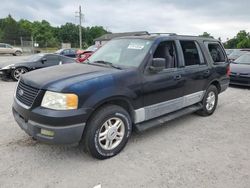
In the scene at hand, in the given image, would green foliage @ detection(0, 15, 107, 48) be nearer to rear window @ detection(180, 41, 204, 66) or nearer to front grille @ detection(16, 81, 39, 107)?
rear window @ detection(180, 41, 204, 66)

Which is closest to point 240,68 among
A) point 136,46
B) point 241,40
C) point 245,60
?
point 245,60

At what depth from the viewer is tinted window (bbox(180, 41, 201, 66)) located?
456 cm

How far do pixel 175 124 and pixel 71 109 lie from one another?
2.70 meters

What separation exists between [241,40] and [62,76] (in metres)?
47.3

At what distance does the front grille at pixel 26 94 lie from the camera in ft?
10.0

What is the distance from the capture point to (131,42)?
165 inches

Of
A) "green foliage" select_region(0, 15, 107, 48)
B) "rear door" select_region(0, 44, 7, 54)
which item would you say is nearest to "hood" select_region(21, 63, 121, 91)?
"rear door" select_region(0, 44, 7, 54)

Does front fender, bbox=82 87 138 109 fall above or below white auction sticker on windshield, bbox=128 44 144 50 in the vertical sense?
below

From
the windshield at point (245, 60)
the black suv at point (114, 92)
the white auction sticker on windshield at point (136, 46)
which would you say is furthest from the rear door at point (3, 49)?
the white auction sticker on windshield at point (136, 46)

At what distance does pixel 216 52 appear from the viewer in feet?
18.6

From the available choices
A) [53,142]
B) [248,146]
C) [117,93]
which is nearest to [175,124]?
[248,146]

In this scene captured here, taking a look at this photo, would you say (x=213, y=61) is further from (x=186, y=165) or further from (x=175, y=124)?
Result: (x=186, y=165)

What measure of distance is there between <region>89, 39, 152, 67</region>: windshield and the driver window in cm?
26

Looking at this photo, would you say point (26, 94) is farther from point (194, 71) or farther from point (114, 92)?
point (194, 71)
